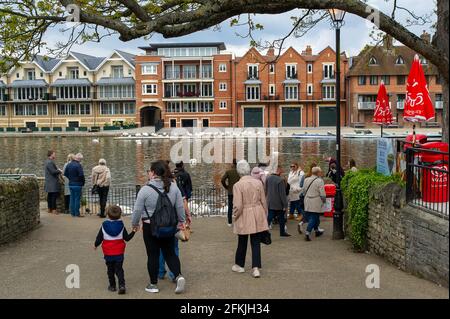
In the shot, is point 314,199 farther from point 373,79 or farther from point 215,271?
point 373,79

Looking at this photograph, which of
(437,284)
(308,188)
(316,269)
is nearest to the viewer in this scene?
(437,284)

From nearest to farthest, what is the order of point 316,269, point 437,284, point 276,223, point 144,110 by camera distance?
point 437,284 < point 316,269 < point 276,223 < point 144,110

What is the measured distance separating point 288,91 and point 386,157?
71.7 meters

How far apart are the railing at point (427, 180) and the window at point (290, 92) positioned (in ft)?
240

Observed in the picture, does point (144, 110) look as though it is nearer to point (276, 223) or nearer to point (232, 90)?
point (232, 90)

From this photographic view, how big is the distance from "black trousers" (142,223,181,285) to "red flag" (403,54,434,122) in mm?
6405

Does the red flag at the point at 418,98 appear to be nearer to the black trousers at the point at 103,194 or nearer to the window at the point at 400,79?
the black trousers at the point at 103,194

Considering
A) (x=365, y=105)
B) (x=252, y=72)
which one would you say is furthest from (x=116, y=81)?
(x=365, y=105)

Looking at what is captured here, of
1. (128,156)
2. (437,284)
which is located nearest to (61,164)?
(128,156)

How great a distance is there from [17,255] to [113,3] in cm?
612

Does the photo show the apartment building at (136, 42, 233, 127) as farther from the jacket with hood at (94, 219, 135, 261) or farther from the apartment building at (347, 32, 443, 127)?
the jacket with hood at (94, 219, 135, 261)

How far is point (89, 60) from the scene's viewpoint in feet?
301

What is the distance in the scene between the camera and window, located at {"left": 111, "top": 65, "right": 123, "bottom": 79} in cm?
8756

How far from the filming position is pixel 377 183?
9828 mm
